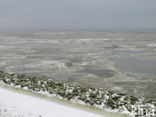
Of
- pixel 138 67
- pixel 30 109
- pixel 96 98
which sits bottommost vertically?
pixel 96 98

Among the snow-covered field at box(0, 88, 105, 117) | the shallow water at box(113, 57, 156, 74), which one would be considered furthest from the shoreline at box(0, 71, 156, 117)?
the shallow water at box(113, 57, 156, 74)

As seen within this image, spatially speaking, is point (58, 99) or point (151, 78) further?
point (151, 78)

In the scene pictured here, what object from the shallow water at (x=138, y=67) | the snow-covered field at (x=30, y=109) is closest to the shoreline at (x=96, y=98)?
the snow-covered field at (x=30, y=109)

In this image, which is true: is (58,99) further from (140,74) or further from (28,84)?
(140,74)

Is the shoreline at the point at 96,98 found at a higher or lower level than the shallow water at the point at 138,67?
lower

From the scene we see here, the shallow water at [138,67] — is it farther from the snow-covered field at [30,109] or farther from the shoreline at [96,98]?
the snow-covered field at [30,109]

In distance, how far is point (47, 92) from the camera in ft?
46.6

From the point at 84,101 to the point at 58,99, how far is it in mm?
1883

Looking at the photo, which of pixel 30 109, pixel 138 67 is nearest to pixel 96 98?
pixel 30 109

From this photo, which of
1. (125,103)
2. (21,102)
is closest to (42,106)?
(21,102)

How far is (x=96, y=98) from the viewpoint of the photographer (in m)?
12.9

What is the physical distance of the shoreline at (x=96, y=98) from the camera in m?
11.4

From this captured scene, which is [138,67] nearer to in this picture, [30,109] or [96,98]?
[96,98]

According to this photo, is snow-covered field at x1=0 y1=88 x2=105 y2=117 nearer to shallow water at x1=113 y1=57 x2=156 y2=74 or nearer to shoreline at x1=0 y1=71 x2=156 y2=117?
shoreline at x1=0 y1=71 x2=156 y2=117
